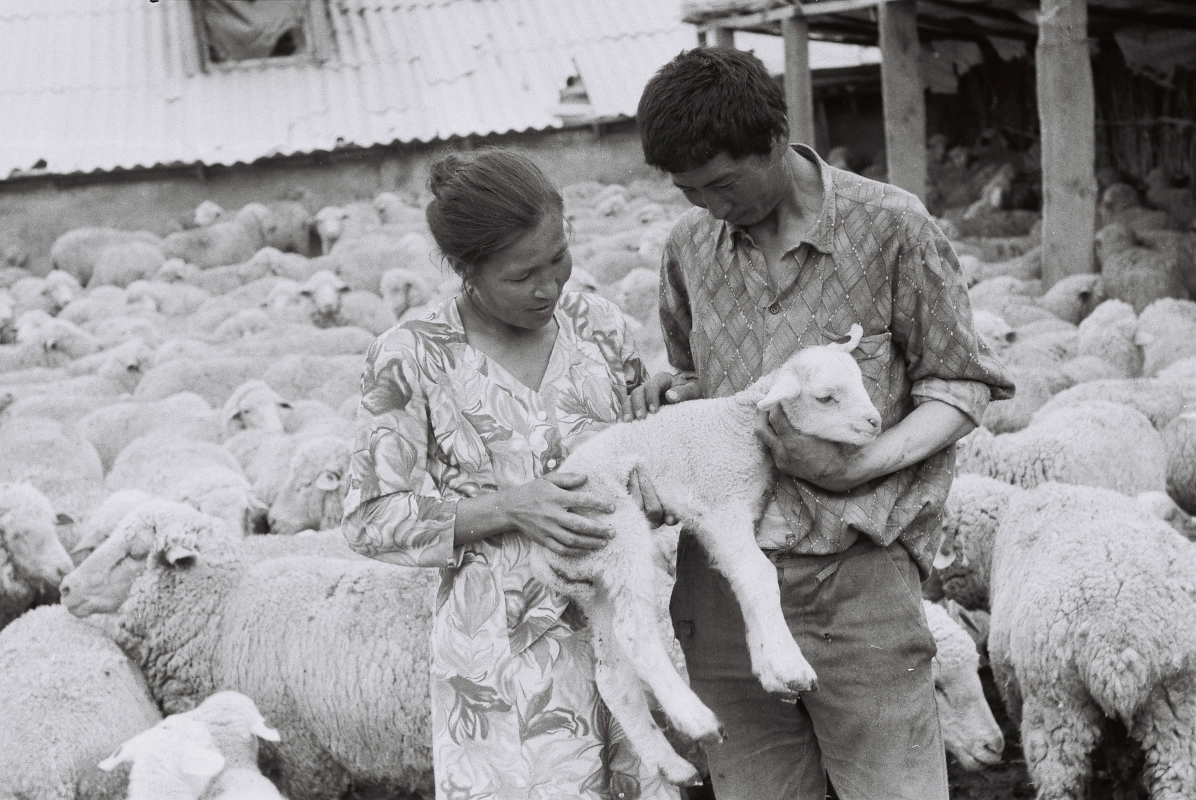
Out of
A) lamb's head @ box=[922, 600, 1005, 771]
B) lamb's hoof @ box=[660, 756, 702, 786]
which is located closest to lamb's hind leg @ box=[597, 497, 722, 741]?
lamb's hoof @ box=[660, 756, 702, 786]

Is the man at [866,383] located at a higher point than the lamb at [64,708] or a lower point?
higher

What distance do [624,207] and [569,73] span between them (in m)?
4.93

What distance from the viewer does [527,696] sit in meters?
2.33

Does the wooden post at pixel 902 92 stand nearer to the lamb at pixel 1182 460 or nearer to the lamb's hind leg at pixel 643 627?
the lamb at pixel 1182 460

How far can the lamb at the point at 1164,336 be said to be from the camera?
7.62 metres

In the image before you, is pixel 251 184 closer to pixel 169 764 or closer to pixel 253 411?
pixel 253 411

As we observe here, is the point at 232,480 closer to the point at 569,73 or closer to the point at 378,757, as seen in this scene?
the point at 378,757

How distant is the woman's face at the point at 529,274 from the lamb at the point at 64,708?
2450mm

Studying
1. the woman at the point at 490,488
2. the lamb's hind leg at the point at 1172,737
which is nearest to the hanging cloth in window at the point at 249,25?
the lamb's hind leg at the point at 1172,737

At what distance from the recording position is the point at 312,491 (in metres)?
5.95

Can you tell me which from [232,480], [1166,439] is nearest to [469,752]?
[232,480]

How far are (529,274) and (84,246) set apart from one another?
15189 millimetres

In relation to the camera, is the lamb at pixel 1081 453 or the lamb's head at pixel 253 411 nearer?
the lamb at pixel 1081 453

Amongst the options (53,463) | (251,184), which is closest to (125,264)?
(251,184)
